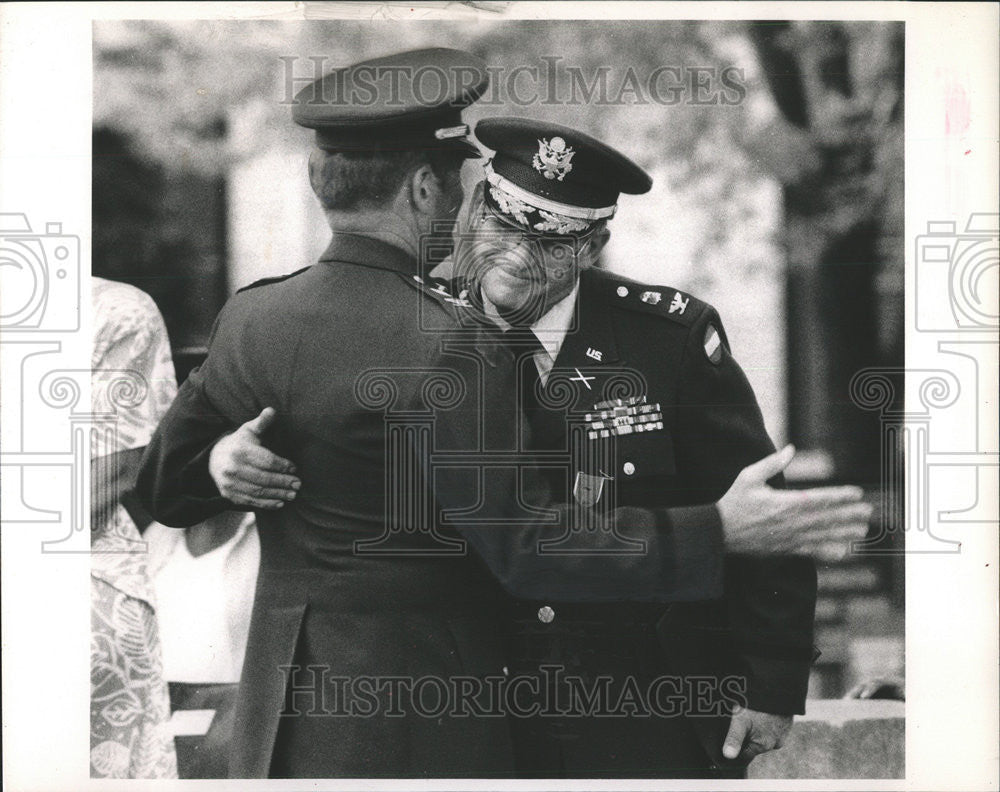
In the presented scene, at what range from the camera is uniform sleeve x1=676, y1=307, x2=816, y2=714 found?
381cm

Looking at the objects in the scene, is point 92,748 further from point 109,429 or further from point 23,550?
point 109,429

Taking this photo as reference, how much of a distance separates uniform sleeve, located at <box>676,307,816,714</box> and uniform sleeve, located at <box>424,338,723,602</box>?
125 millimetres

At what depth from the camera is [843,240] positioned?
152 inches

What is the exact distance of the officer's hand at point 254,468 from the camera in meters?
3.78

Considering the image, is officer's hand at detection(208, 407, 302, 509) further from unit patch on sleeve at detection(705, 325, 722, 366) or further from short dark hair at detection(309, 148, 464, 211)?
unit patch on sleeve at detection(705, 325, 722, 366)

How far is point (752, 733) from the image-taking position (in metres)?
3.87

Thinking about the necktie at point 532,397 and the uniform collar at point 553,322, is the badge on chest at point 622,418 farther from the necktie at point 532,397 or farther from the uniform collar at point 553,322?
the uniform collar at point 553,322

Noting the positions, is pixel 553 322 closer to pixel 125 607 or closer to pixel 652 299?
A: pixel 652 299
